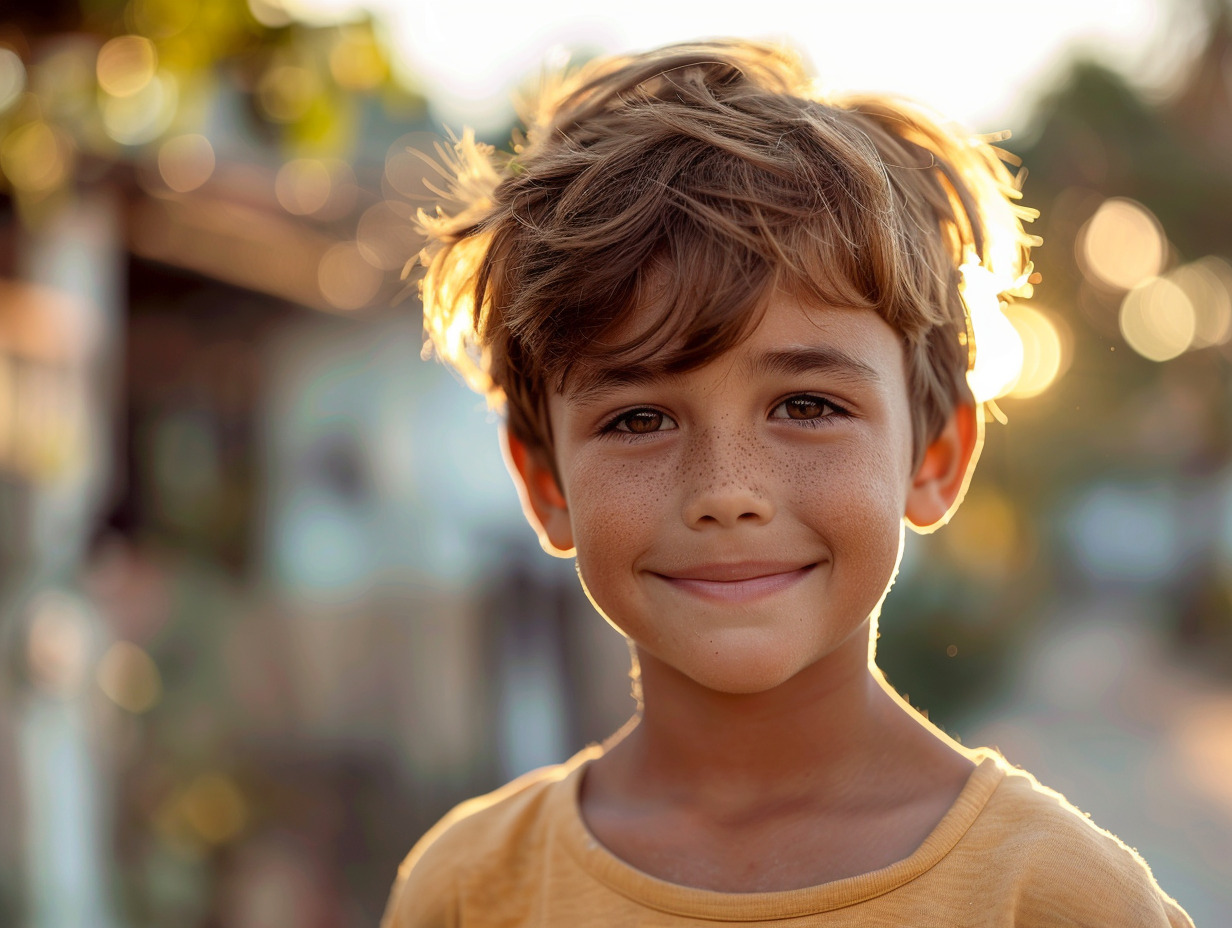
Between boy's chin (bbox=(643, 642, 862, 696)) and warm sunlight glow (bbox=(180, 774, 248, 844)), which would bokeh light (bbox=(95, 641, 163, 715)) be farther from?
boy's chin (bbox=(643, 642, 862, 696))

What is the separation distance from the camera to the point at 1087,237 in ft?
40.3

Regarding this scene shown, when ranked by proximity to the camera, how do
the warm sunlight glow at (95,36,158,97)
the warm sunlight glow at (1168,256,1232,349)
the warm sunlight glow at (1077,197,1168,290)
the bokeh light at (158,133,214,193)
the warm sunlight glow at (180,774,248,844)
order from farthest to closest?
the warm sunlight glow at (1168,256,1232,349) < the warm sunlight glow at (1077,197,1168,290) < the warm sunlight glow at (180,774,248,844) < the bokeh light at (158,133,214,193) < the warm sunlight glow at (95,36,158,97)

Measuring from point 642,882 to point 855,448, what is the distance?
0.61m

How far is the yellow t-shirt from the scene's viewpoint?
1.39m

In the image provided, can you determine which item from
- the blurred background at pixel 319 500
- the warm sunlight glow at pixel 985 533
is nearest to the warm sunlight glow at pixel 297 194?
the blurred background at pixel 319 500

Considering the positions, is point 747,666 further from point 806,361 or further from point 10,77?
point 10,77

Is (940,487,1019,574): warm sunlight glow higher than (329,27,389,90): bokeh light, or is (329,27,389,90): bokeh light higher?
(329,27,389,90): bokeh light

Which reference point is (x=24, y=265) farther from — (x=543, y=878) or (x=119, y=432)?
(x=543, y=878)

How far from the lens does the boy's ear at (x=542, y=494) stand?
5.99ft

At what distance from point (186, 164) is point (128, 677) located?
204cm

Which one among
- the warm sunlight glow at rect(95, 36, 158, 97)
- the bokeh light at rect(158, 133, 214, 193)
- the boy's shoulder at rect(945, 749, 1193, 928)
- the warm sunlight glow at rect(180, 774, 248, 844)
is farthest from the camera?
the warm sunlight glow at rect(180, 774, 248, 844)

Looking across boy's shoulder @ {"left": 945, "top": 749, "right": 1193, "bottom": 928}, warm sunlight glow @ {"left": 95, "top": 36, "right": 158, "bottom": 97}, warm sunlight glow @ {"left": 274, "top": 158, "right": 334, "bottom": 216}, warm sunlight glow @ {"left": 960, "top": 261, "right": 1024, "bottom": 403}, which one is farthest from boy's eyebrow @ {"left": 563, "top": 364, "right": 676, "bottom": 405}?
warm sunlight glow @ {"left": 274, "top": 158, "right": 334, "bottom": 216}

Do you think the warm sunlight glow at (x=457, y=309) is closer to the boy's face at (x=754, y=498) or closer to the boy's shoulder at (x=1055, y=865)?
the boy's face at (x=754, y=498)

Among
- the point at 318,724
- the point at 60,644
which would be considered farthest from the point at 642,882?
the point at 318,724
